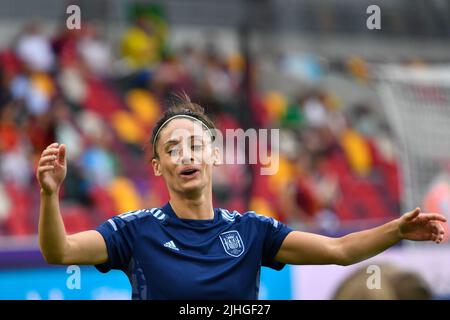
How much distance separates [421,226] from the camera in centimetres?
403

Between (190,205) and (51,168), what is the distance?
0.70m

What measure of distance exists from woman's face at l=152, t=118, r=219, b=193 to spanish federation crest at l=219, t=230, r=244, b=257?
23 centimetres

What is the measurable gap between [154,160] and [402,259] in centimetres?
724

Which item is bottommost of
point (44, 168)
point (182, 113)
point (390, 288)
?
point (390, 288)

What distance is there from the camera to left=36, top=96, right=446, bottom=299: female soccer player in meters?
3.98

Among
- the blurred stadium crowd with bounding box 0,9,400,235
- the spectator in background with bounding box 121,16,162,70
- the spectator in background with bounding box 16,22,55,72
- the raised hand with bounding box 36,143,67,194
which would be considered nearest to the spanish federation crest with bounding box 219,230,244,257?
the raised hand with bounding box 36,143,67,194

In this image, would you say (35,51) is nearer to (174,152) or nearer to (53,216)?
(174,152)

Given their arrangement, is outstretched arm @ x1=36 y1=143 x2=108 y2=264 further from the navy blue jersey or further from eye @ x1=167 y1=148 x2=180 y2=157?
eye @ x1=167 y1=148 x2=180 y2=157

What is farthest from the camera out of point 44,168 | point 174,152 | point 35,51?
point 35,51

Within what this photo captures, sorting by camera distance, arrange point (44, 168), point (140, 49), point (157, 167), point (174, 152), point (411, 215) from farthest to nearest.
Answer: point (140, 49), point (157, 167), point (174, 152), point (411, 215), point (44, 168)

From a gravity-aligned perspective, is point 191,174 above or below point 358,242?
above

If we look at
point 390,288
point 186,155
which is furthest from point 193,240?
point 390,288

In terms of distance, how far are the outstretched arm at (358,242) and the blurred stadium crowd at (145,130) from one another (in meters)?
6.49

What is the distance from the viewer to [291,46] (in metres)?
17.8
